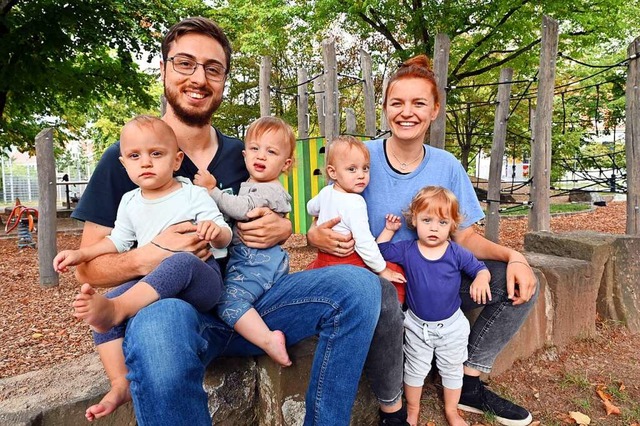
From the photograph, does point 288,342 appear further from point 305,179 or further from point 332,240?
point 305,179

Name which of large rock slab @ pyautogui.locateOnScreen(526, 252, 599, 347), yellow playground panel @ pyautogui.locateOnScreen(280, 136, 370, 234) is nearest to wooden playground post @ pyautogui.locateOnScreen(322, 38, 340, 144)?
yellow playground panel @ pyautogui.locateOnScreen(280, 136, 370, 234)

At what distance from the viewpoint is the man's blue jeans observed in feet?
4.17

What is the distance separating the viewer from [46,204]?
507 centimetres

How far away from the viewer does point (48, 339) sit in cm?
370

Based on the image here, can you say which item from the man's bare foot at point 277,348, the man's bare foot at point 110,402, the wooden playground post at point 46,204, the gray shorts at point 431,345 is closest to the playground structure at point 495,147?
the wooden playground post at point 46,204

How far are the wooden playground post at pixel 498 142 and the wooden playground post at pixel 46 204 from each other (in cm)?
507

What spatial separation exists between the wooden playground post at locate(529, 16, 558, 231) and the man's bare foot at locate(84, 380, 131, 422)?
170 inches

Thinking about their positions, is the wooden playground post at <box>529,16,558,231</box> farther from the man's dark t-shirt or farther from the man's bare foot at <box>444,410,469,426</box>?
the man's dark t-shirt

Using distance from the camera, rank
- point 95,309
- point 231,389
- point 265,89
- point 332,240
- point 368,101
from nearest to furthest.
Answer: point 95,309 < point 231,389 < point 332,240 < point 265,89 < point 368,101

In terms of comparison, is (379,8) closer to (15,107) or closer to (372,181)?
(15,107)

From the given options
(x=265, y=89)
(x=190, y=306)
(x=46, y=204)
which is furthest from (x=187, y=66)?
(x=265, y=89)

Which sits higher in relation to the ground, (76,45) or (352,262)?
(76,45)

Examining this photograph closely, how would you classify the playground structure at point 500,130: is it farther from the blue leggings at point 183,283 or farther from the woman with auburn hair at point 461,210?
the blue leggings at point 183,283

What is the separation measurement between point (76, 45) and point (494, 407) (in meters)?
8.13
